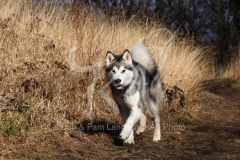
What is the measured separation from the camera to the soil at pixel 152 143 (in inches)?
145

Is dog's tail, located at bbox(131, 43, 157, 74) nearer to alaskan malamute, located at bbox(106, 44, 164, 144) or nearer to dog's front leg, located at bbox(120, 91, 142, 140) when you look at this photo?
alaskan malamute, located at bbox(106, 44, 164, 144)

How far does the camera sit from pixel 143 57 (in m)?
5.32

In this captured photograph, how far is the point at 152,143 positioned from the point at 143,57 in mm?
1281

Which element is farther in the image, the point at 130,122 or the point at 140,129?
the point at 140,129

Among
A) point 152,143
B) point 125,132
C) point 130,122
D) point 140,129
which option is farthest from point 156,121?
point 125,132

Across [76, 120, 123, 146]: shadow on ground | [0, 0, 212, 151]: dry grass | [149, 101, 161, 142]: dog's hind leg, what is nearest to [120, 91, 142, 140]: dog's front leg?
[76, 120, 123, 146]: shadow on ground

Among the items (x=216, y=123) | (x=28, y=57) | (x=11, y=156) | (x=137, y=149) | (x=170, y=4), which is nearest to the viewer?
(x=11, y=156)

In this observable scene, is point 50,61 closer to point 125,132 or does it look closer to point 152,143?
point 125,132

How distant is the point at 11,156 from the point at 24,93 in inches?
46.9

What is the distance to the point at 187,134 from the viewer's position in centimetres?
538

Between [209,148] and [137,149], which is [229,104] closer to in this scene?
[209,148]

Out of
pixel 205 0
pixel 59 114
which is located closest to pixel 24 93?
pixel 59 114

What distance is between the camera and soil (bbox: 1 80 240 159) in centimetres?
369

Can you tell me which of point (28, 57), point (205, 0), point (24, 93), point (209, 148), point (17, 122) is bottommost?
point (209, 148)
